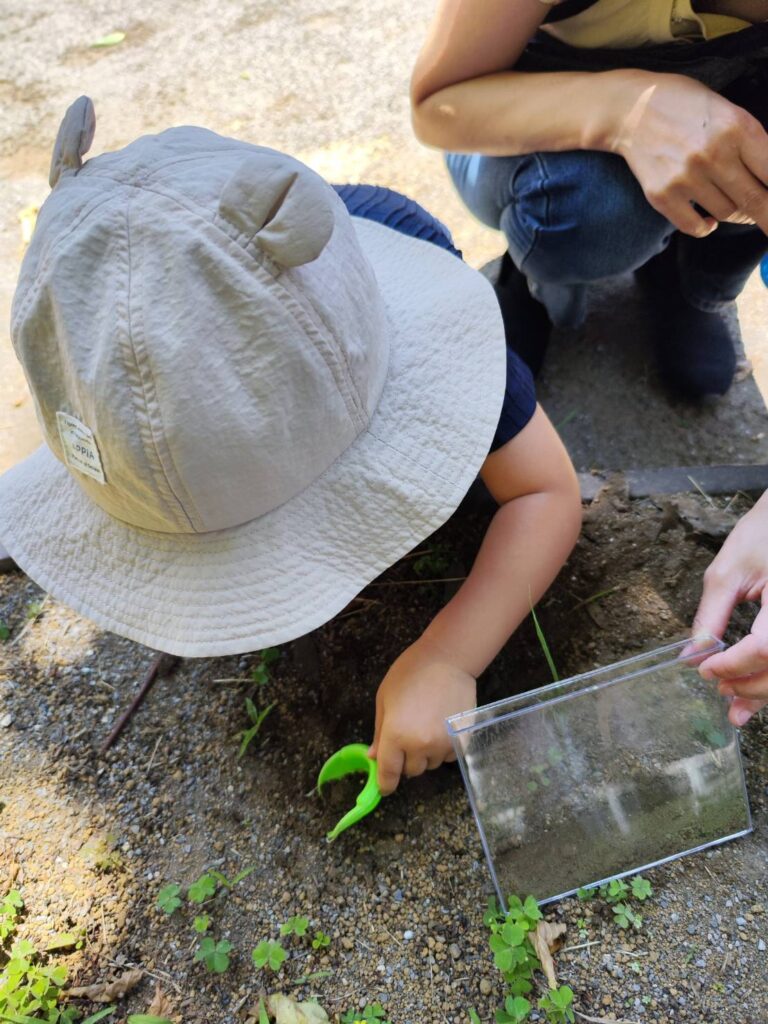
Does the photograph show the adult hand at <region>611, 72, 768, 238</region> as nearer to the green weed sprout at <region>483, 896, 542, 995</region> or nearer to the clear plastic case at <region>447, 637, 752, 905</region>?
the clear plastic case at <region>447, 637, 752, 905</region>

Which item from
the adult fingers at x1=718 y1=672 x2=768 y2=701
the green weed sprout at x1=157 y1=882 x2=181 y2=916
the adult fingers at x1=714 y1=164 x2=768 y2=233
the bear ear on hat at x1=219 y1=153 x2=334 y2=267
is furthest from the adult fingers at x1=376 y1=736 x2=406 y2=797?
the adult fingers at x1=714 y1=164 x2=768 y2=233

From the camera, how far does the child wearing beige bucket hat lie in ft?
2.56

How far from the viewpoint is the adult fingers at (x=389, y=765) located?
1.05 metres

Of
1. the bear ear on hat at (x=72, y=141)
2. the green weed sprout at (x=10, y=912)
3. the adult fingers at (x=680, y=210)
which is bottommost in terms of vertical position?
the green weed sprout at (x=10, y=912)

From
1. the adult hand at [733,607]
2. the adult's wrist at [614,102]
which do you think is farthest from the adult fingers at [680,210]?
the adult hand at [733,607]

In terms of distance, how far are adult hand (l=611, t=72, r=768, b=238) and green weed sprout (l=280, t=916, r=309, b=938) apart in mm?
1036

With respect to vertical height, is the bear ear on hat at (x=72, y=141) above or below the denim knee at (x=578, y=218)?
above

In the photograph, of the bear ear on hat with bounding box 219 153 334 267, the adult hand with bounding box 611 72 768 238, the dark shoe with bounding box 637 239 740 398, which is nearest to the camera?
the bear ear on hat with bounding box 219 153 334 267

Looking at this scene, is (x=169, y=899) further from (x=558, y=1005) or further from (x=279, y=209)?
(x=279, y=209)

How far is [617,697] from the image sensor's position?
104cm

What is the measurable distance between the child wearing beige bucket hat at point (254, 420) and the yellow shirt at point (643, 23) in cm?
44

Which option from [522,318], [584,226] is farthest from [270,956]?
[522,318]

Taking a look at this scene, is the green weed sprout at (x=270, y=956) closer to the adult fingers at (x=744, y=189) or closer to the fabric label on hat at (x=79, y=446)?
the fabric label on hat at (x=79, y=446)

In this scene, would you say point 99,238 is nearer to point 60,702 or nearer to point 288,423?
point 288,423
